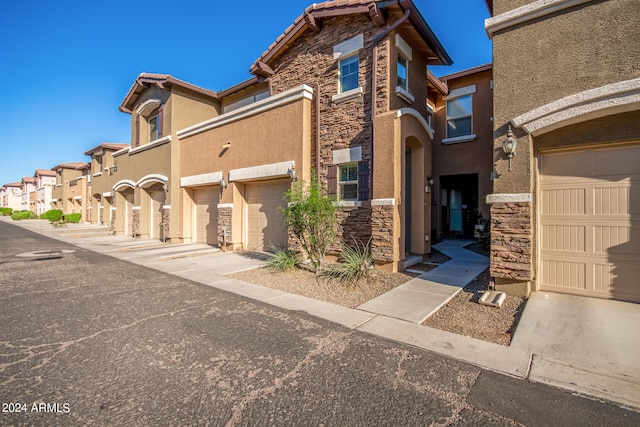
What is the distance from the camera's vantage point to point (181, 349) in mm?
3713

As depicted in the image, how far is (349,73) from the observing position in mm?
9414

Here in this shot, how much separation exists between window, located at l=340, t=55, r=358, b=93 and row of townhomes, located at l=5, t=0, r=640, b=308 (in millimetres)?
40

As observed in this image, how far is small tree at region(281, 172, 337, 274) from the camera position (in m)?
7.54

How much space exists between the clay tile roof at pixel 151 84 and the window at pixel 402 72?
10360 millimetres

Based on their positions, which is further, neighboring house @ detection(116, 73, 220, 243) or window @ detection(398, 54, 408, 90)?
neighboring house @ detection(116, 73, 220, 243)

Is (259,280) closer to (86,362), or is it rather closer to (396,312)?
(396,312)

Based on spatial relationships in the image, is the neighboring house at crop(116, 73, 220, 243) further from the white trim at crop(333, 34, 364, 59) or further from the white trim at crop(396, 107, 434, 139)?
the white trim at crop(396, 107, 434, 139)

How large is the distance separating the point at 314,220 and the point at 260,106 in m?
5.47

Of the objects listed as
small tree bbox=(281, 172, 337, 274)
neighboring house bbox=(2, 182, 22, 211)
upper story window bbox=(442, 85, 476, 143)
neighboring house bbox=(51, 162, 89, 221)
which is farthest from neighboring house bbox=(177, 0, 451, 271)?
neighboring house bbox=(2, 182, 22, 211)

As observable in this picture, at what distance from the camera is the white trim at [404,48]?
28.7 ft

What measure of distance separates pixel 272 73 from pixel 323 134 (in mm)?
3727

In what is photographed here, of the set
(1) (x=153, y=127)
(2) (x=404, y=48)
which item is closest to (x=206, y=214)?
(1) (x=153, y=127)

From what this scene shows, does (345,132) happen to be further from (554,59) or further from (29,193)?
(29,193)

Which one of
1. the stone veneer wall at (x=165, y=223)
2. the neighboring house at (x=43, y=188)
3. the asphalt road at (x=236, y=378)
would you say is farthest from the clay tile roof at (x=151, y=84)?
the neighboring house at (x=43, y=188)
